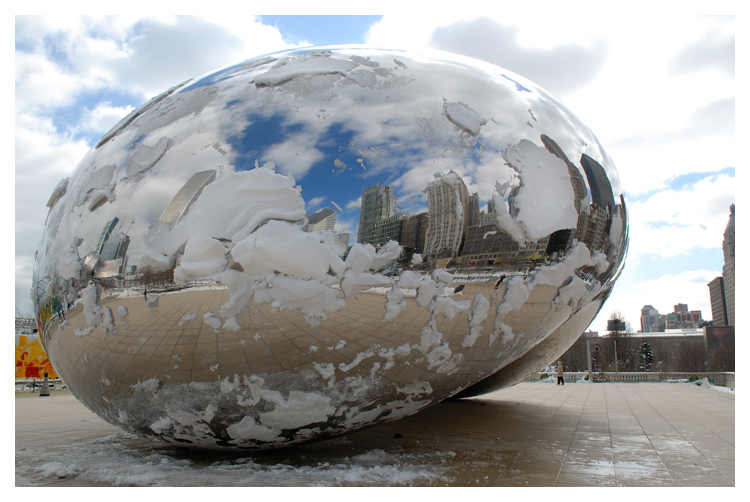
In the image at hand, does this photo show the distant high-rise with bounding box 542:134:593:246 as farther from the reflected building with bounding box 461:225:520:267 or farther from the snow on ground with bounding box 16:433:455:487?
the snow on ground with bounding box 16:433:455:487

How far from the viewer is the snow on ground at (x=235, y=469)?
11.5 ft

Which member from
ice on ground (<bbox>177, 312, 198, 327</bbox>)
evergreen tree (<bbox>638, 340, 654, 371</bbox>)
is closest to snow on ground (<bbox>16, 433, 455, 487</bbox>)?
ice on ground (<bbox>177, 312, 198, 327</bbox>)

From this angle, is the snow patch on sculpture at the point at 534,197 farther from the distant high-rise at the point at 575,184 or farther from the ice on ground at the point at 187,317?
the ice on ground at the point at 187,317

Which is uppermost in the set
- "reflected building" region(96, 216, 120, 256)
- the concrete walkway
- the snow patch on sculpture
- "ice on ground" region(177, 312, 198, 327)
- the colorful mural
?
the snow patch on sculpture

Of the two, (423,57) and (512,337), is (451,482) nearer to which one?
(512,337)

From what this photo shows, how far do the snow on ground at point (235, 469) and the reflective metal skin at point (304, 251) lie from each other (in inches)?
8.0

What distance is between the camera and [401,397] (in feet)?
12.7

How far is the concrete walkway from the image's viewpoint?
3.62m

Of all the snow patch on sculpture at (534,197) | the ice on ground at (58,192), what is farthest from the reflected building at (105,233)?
the snow patch on sculpture at (534,197)

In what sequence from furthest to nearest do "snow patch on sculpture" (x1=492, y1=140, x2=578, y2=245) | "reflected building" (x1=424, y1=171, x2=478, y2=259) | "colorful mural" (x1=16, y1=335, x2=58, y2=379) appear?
"colorful mural" (x1=16, y1=335, x2=58, y2=379) → "snow patch on sculpture" (x1=492, y1=140, x2=578, y2=245) → "reflected building" (x1=424, y1=171, x2=478, y2=259)

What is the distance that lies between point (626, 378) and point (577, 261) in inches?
810

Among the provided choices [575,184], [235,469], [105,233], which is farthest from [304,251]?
[575,184]

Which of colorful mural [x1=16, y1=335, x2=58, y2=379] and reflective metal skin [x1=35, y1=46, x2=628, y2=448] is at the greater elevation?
reflective metal skin [x1=35, y1=46, x2=628, y2=448]

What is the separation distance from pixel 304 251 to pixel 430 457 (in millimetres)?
2073
